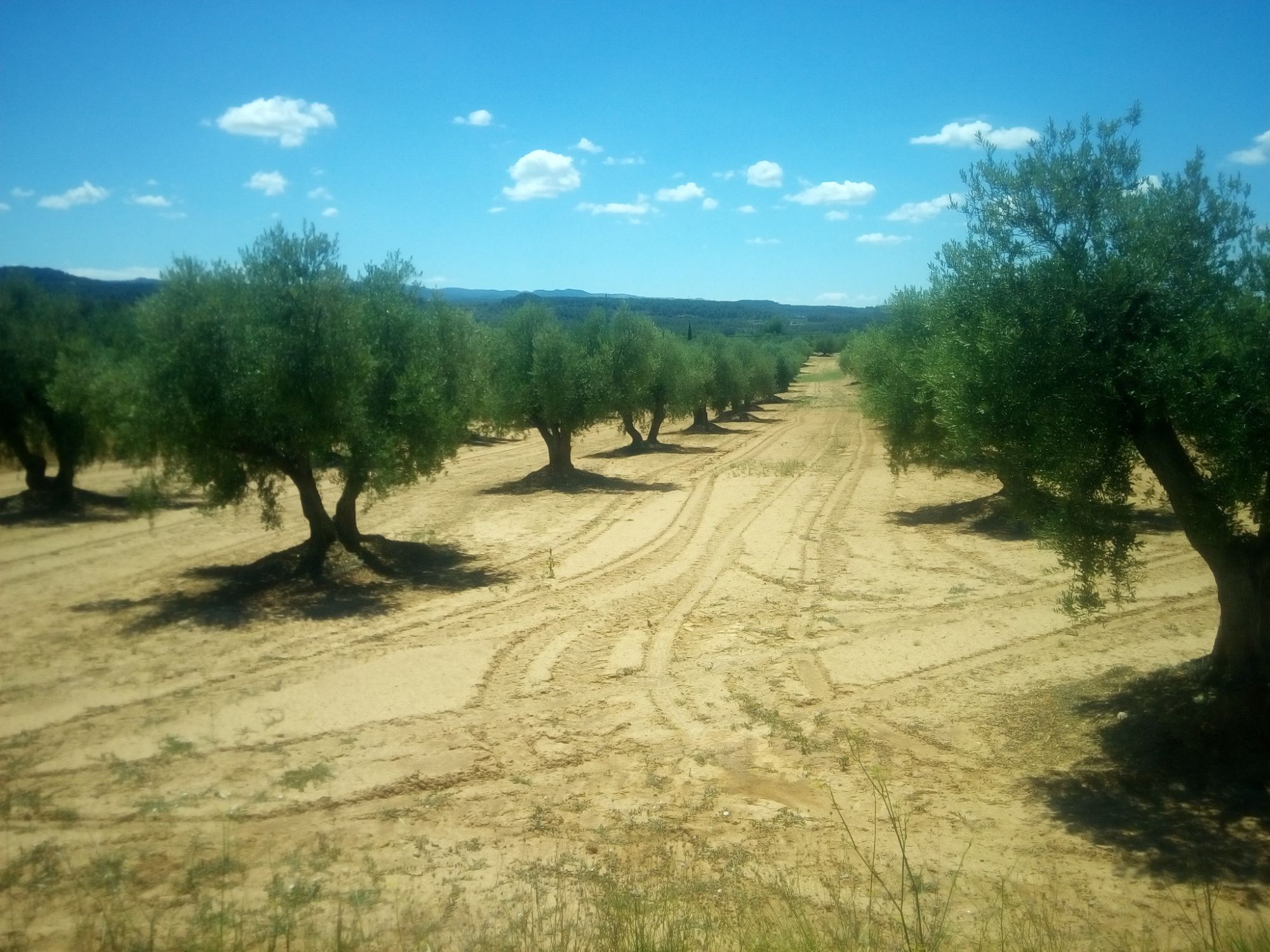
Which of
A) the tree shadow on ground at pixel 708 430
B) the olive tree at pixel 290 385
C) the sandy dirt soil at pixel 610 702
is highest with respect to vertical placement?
the olive tree at pixel 290 385

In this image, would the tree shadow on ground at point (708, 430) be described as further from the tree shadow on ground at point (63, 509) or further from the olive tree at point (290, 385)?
the olive tree at point (290, 385)

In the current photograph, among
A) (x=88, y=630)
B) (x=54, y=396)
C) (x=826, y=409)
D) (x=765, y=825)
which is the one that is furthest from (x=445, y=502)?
(x=826, y=409)

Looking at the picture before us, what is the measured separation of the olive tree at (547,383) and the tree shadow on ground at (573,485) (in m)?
0.34

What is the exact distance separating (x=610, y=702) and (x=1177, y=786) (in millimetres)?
5051

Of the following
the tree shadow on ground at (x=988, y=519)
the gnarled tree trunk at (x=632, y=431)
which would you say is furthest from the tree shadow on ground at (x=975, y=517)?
the gnarled tree trunk at (x=632, y=431)

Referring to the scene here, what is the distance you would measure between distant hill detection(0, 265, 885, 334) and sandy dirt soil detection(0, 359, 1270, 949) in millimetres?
5760

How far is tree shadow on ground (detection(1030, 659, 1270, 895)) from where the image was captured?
6.38 metres

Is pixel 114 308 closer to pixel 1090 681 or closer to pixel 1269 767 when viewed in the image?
pixel 1090 681

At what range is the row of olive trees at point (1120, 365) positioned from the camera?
7094mm

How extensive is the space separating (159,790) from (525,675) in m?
3.93

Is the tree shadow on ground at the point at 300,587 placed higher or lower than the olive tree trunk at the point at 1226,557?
lower

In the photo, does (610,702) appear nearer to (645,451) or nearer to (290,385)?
(290,385)

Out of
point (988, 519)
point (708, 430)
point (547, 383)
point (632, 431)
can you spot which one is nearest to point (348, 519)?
point (547, 383)

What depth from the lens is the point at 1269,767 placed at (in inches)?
291
